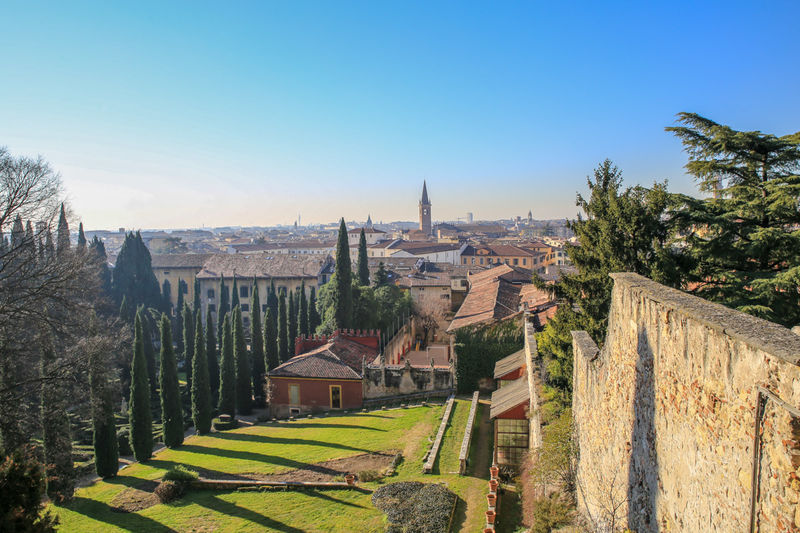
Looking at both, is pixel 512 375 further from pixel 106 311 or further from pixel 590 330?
pixel 106 311

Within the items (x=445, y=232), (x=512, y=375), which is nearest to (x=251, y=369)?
(x=512, y=375)

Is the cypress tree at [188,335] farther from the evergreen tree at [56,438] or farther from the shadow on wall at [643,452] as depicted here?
the shadow on wall at [643,452]

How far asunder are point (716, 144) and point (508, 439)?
983 cm

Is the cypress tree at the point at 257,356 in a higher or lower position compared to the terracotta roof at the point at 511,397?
lower

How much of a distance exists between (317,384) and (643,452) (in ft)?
69.0

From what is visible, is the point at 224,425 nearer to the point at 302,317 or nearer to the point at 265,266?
the point at 302,317

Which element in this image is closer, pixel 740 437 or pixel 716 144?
pixel 740 437

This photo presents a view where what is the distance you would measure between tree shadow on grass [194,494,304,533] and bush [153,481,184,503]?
0.78 metres

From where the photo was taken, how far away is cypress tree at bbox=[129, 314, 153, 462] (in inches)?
807

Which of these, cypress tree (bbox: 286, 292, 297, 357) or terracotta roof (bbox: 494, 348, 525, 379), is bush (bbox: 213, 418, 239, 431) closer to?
cypress tree (bbox: 286, 292, 297, 357)

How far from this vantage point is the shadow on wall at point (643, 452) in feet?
→ 18.9

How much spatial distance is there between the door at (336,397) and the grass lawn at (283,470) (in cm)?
166

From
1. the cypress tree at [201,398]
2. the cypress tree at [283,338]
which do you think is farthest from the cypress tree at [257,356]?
the cypress tree at [201,398]

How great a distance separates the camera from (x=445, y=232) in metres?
129
